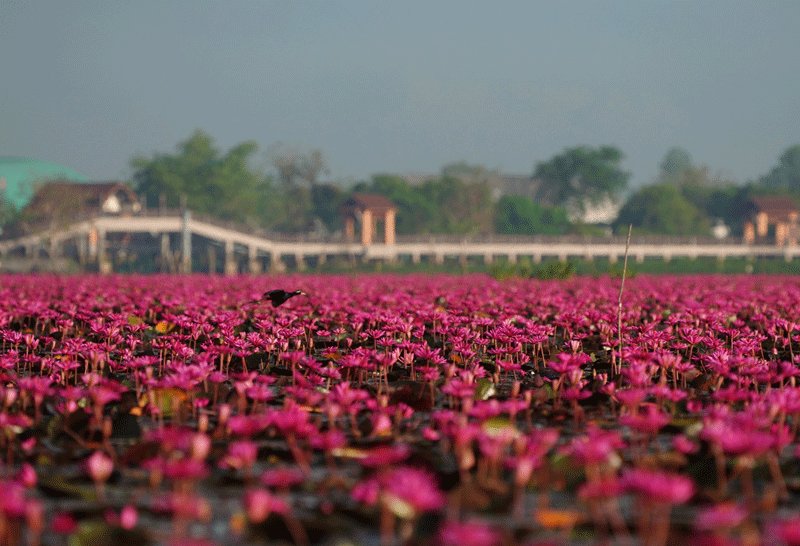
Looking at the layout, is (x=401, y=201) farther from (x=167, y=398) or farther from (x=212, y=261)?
(x=167, y=398)

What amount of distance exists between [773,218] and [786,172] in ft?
248

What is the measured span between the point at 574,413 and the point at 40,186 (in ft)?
206

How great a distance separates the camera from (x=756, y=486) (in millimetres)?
4695

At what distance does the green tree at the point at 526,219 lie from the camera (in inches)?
3398

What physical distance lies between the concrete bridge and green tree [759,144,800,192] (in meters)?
77.3

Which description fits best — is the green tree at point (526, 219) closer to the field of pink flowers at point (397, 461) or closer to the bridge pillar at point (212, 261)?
the bridge pillar at point (212, 261)

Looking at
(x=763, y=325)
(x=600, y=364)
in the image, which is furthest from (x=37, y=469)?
(x=763, y=325)

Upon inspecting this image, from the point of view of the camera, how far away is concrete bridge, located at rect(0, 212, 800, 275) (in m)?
54.7

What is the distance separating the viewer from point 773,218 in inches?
3177

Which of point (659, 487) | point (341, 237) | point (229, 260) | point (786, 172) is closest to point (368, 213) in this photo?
point (341, 237)

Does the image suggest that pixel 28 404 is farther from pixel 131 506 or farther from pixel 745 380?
pixel 745 380

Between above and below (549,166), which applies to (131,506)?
below

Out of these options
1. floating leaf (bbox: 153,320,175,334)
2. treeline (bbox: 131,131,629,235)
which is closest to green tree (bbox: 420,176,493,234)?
treeline (bbox: 131,131,629,235)

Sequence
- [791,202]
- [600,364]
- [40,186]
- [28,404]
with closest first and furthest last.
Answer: [28,404] → [600,364] → [40,186] → [791,202]
